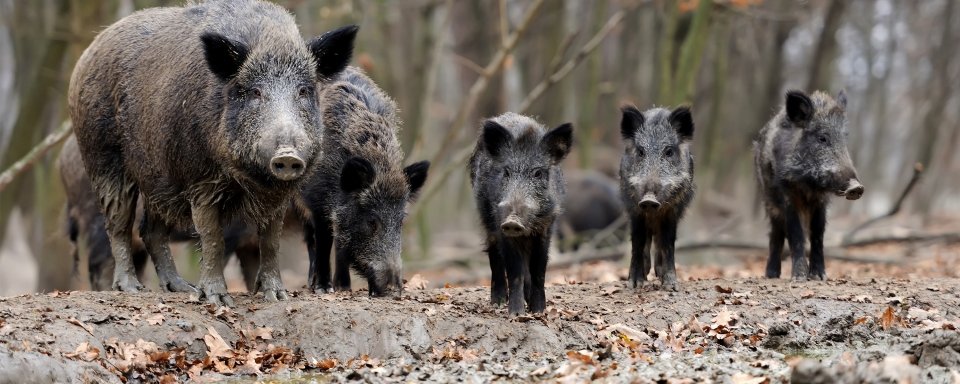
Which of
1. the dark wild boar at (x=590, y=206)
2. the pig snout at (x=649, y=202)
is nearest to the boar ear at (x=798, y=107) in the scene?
the pig snout at (x=649, y=202)

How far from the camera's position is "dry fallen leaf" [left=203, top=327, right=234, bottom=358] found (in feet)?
24.2

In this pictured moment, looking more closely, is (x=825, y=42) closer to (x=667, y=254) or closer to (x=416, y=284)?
(x=667, y=254)

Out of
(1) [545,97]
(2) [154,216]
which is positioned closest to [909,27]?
(1) [545,97]

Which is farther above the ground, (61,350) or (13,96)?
(13,96)

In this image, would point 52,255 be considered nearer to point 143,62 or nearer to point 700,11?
point 143,62

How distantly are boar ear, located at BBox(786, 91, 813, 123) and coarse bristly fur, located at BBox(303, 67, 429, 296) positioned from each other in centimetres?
372

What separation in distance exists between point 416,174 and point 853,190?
160 inches

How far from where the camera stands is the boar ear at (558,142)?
28.2 ft

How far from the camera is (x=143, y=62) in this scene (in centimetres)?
909

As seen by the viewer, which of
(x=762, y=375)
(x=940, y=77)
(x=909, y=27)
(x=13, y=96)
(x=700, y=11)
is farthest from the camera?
A: (x=909, y=27)

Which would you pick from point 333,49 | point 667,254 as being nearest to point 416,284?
point 667,254

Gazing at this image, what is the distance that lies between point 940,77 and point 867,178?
18254mm

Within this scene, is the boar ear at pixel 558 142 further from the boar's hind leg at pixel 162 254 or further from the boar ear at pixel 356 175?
the boar's hind leg at pixel 162 254

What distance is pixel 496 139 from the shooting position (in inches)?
340
